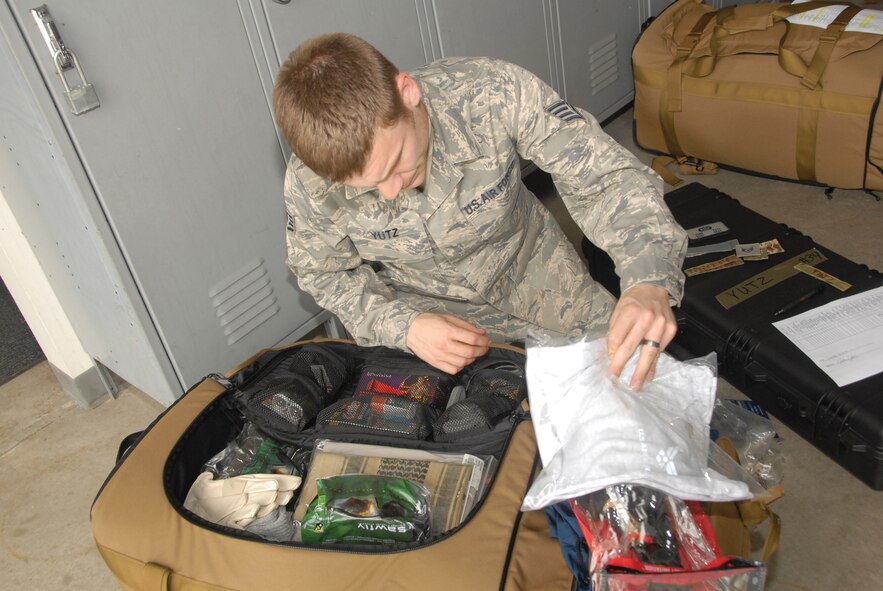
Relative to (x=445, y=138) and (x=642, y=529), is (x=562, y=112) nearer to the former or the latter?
(x=445, y=138)

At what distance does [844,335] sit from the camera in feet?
5.67

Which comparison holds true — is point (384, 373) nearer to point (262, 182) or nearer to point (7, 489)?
point (262, 182)

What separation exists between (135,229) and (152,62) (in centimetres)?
35

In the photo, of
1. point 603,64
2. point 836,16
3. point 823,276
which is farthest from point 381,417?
point 603,64

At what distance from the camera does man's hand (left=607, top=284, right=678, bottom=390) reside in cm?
105

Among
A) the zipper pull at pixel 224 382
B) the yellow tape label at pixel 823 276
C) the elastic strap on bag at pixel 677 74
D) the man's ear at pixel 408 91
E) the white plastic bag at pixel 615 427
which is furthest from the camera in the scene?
the elastic strap on bag at pixel 677 74

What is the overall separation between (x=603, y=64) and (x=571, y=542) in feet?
7.18

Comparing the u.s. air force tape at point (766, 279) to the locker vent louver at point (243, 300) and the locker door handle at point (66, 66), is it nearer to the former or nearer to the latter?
the locker vent louver at point (243, 300)

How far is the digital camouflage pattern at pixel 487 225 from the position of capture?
1.33 metres

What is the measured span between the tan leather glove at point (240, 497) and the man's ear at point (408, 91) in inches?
27.0

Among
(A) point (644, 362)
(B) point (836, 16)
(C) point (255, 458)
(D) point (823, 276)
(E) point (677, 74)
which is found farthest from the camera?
(E) point (677, 74)

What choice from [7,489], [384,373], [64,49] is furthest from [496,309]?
[7,489]

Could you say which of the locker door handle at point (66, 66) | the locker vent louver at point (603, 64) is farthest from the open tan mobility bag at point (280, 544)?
the locker vent louver at point (603, 64)

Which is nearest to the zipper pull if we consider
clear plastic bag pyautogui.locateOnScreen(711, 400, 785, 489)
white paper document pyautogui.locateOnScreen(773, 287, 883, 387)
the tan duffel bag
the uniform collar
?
the uniform collar
